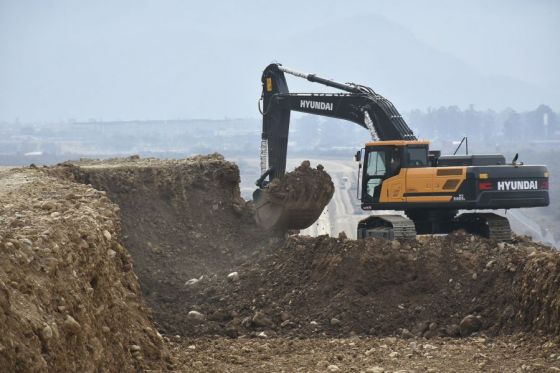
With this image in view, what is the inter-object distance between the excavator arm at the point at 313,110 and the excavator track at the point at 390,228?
86.0 inches

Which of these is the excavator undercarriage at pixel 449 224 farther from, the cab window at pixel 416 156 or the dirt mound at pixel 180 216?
the dirt mound at pixel 180 216

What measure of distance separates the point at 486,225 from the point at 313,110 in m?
5.61

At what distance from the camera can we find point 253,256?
23.2 metres

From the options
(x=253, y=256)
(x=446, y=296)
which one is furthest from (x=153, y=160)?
(x=446, y=296)

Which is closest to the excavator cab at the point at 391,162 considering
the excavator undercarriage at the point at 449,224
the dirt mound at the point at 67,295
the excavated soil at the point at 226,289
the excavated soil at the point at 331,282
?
the excavator undercarriage at the point at 449,224

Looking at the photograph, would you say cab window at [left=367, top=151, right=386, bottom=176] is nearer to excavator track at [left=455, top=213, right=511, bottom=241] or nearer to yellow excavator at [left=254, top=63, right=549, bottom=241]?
yellow excavator at [left=254, top=63, right=549, bottom=241]

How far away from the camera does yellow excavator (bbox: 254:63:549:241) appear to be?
853 inches

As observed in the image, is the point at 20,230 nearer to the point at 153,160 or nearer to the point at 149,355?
the point at 149,355

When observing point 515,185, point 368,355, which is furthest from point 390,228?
point 368,355

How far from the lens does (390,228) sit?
21797 mm

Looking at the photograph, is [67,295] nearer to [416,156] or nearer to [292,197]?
[416,156]

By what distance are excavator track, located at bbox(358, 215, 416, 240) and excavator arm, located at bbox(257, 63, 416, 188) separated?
86.0 inches

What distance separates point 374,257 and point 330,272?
78 cm

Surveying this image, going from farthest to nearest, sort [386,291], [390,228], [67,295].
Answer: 1. [390,228]
2. [386,291]
3. [67,295]
